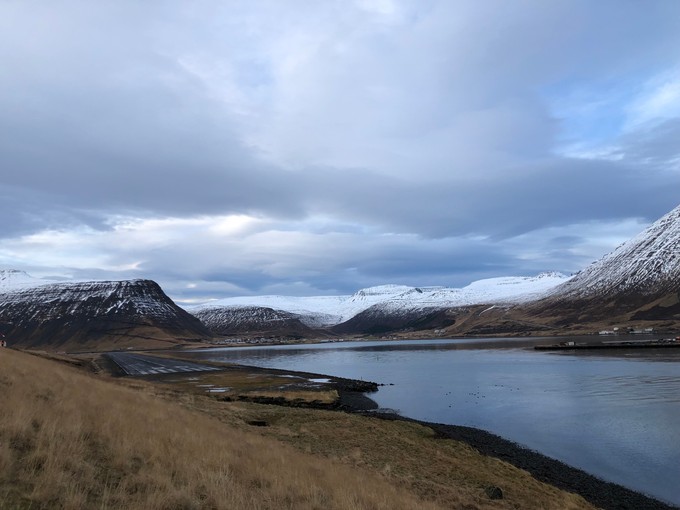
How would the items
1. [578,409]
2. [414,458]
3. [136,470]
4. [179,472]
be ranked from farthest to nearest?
[578,409] → [414,458] → [179,472] → [136,470]

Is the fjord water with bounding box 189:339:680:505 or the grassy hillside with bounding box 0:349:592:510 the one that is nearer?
the grassy hillside with bounding box 0:349:592:510

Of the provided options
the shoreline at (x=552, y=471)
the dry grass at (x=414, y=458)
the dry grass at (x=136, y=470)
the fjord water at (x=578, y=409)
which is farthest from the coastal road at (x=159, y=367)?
the dry grass at (x=136, y=470)

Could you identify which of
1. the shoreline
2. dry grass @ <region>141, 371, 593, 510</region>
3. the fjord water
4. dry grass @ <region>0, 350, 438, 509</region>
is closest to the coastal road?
the fjord water

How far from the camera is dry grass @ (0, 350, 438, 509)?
8211 millimetres

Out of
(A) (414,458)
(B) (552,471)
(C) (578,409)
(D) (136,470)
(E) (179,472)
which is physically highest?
(D) (136,470)

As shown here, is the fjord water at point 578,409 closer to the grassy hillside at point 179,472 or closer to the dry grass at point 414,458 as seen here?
the dry grass at point 414,458

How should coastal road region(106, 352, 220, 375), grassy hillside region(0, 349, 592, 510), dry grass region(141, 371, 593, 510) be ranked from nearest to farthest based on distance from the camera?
grassy hillside region(0, 349, 592, 510)
dry grass region(141, 371, 593, 510)
coastal road region(106, 352, 220, 375)

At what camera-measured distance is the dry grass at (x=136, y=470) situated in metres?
8.21

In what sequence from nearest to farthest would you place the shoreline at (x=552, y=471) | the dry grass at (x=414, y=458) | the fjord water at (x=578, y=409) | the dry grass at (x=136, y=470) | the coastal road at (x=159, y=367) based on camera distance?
the dry grass at (x=136, y=470) < the dry grass at (x=414, y=458) < the shoreline at (x=552, y=471) < the fjord water at (x=578, y=409) < the coastal road at (x=159, y=367)

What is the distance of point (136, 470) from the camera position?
10031 millimetres

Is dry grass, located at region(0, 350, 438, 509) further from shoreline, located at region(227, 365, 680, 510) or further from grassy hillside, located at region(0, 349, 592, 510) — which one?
shoreline, located at region(227, 365, 680, 510)

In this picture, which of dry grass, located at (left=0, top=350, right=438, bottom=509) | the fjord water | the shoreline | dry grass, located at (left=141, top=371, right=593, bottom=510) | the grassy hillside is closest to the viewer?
dry grass, located at (left=0, top=350, right=438, bottom=509)

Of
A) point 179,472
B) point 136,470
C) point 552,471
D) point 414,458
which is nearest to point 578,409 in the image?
point 552,471

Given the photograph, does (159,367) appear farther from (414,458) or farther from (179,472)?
(179,472)
